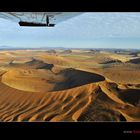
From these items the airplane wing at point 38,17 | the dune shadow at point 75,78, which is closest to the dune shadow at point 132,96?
the dune shadow at point 75,78

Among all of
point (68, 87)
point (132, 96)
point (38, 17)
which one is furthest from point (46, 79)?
point (132, 96)

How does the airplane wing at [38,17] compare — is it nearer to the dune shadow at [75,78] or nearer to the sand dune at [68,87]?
the sand dune at [68,87]

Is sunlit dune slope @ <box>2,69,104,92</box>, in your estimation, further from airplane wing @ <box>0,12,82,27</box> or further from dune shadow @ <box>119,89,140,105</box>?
airplane wing @ <box>0,12,82,27</box>

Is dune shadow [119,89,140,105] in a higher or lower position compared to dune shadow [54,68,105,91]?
lower

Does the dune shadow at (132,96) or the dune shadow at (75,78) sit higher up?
the dune shadow at (75,78)

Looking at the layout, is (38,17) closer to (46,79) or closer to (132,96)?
(46,79)

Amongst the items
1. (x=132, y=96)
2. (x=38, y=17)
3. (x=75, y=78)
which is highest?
(x=38, y=17)

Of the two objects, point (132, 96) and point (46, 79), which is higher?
point (46, 79)

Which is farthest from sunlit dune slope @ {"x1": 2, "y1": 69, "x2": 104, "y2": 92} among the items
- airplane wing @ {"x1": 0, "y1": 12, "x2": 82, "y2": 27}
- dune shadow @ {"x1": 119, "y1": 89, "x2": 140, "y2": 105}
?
Answer: airplane wing @ {"x1": 0, "y1": 12, "x2": 82, "y2": 27}
